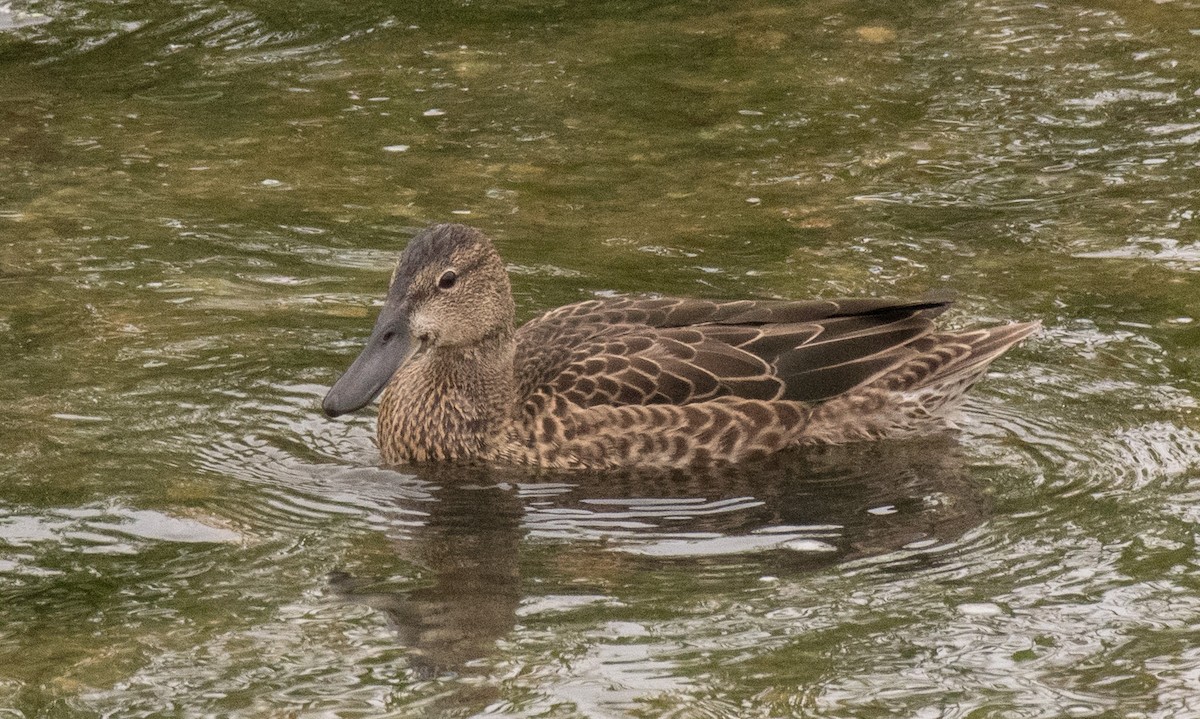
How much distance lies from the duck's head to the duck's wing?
0.87 ft

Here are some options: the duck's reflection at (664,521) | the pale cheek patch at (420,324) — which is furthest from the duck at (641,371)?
the duck's reflection at (664,521)

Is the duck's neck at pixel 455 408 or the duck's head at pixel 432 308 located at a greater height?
the duck's head at pixel 432 308

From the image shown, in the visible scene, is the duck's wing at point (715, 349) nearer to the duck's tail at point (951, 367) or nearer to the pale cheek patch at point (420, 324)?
the duck's tail at point (951, 367)

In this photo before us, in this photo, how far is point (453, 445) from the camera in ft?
28.2

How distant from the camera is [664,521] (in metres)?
7.79

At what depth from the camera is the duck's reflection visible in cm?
697

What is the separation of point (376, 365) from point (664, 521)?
4.75 feet

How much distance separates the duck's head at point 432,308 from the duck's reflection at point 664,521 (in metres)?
0.55

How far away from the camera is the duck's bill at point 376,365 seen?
8109mm

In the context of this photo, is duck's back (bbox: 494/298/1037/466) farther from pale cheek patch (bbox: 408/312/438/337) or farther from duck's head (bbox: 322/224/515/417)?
pale cheek patch (bbox: 408/312/438/337)

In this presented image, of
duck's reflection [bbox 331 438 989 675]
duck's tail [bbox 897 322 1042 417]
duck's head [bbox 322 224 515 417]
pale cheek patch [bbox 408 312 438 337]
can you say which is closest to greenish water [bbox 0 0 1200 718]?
duck's reflection [bbox 331 438 989 675]

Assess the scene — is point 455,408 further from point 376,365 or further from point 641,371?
point 641,371

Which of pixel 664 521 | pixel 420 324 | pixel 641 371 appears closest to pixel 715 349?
pixel 641 371

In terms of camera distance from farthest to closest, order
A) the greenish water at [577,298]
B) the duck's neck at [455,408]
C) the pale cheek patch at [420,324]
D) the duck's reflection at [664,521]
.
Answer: the duck's neck at [455,408], the pale cheek patch at [420,324], the duck's reflection at [664,521], the greenish water at [577,298]
